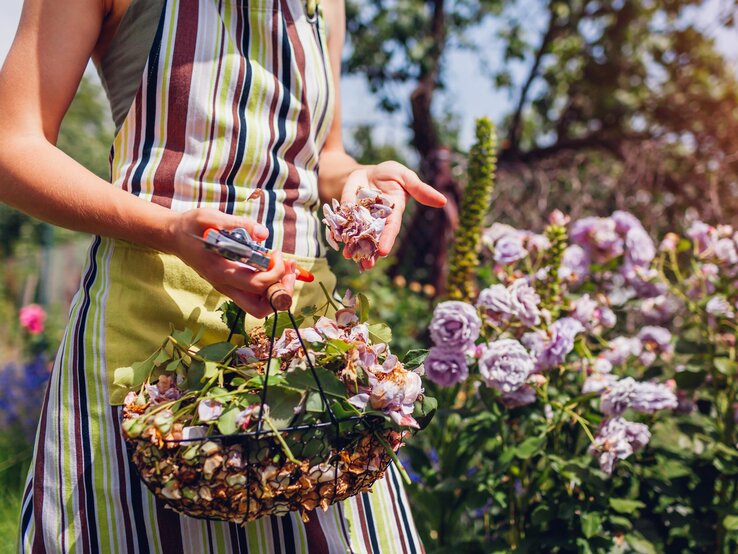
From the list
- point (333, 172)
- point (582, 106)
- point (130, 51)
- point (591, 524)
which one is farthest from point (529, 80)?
point (130, 51)

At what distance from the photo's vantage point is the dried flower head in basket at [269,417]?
0.78 m

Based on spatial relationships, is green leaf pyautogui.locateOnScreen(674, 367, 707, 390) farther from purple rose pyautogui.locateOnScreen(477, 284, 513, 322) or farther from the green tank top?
the green tank top

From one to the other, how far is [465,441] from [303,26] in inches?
53.7

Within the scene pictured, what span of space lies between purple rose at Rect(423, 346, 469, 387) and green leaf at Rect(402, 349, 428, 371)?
78 cm

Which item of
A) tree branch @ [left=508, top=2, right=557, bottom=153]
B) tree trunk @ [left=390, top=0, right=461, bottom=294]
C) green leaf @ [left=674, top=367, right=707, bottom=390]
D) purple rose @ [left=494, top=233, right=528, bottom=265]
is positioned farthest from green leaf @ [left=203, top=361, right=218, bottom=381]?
tree branch @ [left=508, top=2, right=557, bottom=153]

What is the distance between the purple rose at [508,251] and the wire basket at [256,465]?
1.26m

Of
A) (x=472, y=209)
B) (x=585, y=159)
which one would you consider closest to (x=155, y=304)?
(x=472, y=209)

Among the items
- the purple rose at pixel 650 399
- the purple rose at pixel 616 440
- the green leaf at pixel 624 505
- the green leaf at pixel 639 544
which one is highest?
the purple rose at pixel 650 399

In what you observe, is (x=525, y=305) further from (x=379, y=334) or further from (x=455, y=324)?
(x=379, y=334)

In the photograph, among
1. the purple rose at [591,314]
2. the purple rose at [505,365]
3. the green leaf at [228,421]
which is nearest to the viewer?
the green leaf at [228,421]

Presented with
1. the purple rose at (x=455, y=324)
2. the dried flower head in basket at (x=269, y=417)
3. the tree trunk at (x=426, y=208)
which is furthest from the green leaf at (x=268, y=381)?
the tree trunk at (x=426, y=208)

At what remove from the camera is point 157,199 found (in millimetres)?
1001

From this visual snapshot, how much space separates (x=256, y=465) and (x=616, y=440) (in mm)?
1228

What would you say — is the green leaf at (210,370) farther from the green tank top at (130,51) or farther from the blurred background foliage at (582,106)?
the blurred background foliage at (582,106)
